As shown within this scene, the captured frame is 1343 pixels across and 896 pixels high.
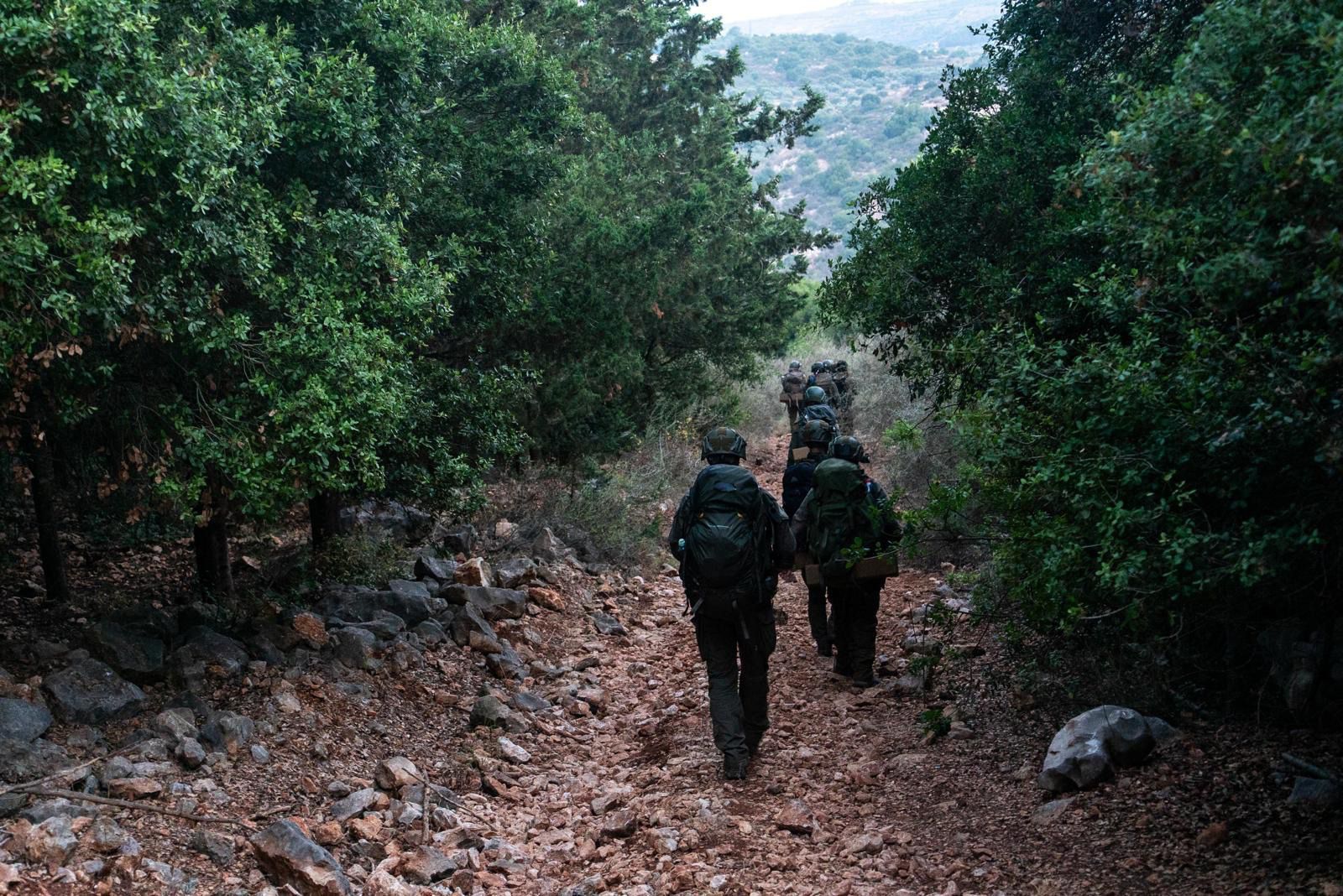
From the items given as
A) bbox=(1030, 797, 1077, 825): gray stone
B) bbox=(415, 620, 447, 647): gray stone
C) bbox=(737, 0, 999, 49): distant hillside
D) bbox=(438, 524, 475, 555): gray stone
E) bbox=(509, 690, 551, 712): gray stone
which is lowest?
bbox=(509, 690, 551, 712): gray stone

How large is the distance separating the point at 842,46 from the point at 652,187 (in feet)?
389

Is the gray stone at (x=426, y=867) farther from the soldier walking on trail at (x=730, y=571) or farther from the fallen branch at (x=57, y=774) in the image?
the soldier walking on trail at (x=730, y=571)

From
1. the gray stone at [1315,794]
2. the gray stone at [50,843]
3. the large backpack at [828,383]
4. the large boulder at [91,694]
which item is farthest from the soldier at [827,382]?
the gray stone at [50,843]

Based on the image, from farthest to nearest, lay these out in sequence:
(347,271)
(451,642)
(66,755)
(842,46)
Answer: (842,46) < (451,642) < (347,271) < (66,755)

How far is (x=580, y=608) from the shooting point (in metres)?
11.3

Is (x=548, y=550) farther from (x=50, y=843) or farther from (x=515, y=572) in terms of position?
(x=50, y=843)

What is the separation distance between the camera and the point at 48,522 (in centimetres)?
902

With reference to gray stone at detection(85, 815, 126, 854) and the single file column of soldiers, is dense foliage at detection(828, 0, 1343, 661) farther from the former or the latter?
gray stone at detection(85, 815, 126, 854)

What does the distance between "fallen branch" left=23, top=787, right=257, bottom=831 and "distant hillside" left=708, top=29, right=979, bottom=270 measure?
5612 centimetres

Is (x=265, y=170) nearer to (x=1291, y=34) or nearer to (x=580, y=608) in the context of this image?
(x=580, y=608)

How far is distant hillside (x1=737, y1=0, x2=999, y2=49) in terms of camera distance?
6137 inches

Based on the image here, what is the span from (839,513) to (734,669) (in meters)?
1.93

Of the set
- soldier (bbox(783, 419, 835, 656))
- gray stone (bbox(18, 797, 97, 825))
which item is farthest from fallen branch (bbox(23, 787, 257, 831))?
soldier (bbox(783, 419, 835, 656))

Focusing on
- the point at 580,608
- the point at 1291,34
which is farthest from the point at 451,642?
the point at 1291,34
